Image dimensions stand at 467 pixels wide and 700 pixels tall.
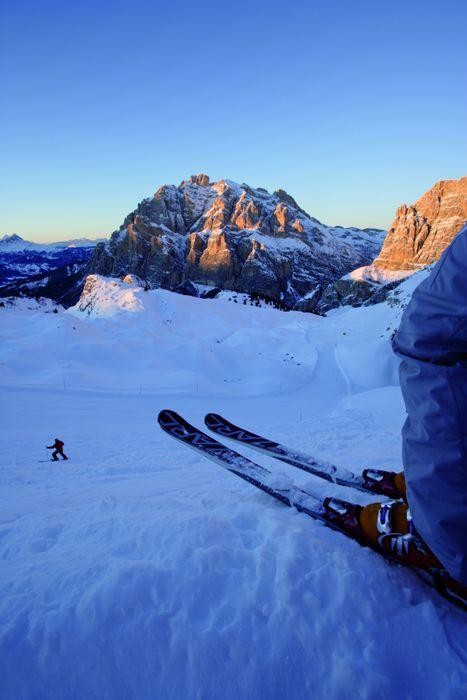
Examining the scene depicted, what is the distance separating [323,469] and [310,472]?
0.61ft

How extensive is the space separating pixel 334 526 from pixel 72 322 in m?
30.6

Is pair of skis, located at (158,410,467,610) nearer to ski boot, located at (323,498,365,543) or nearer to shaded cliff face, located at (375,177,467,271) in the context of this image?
ski boot, located at (323,498,365,543)

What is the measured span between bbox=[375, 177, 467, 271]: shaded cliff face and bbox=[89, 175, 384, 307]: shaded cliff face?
36859mm

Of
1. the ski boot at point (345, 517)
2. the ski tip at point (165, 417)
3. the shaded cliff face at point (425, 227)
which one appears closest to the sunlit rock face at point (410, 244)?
the shaded cliff face at point (425, 227)

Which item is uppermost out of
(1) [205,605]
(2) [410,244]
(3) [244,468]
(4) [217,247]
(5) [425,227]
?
(5) [425,227]

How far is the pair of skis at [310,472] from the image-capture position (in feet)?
11.8

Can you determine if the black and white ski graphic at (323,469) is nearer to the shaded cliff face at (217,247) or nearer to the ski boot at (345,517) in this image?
the ski boot at (345,517)

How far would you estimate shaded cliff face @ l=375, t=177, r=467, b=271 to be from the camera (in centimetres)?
11450

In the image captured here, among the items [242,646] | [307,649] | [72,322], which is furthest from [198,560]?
[72,322]

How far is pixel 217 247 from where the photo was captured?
499 ft

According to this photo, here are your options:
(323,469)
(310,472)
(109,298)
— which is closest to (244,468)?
(310,472)

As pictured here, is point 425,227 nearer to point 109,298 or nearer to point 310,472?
point 109,298

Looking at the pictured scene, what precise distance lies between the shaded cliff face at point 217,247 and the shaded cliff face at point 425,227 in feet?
121

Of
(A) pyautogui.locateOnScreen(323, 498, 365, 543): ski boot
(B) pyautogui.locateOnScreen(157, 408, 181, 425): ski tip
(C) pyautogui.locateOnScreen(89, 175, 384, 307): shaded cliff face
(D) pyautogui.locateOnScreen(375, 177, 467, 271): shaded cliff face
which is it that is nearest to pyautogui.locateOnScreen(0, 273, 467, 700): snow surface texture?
(A) pyautogui.locateOnScreen(323, 498, 365, 543): ski boot
